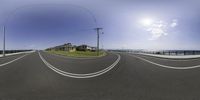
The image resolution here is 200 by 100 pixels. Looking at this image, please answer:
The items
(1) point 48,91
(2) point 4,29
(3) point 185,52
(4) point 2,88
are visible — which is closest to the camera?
(1) point 48,91

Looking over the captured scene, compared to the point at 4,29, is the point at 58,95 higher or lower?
lower

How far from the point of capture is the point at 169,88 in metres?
9.91

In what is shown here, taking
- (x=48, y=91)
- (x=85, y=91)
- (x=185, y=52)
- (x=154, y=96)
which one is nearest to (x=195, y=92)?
(x=154, y=96)

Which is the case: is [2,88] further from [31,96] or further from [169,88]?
[169,88]

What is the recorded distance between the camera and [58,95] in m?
8.51

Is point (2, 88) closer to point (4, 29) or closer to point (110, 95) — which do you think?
point (110, 95)

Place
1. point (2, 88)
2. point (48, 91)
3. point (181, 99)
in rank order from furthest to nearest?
1. point (2, 88)
2. point (48, 91)
3. point (181, 99)

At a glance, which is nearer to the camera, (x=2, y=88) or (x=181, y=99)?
(x=181, y=99)

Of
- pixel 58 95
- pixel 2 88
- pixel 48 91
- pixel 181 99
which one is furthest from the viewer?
pixel 2 88

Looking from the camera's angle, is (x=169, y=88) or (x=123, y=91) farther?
(x=169, y=88)

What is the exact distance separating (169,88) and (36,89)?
559 cm

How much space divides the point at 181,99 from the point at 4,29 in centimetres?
4365

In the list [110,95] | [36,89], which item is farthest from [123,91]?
[36,89]

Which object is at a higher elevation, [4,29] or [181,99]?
[4,29]
